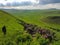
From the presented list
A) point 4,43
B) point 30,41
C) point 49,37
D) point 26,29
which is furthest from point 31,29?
point 4,43

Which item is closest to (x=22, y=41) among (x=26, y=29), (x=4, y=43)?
(x=4, y=43)

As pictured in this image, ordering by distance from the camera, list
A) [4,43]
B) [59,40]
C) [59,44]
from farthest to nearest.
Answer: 1. [59,40]
2. [59,44]
3. [4,43]

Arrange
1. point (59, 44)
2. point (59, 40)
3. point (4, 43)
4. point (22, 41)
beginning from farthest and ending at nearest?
point (59, 40)
point (59, 44)
point (22, 41)
point (4, 43)

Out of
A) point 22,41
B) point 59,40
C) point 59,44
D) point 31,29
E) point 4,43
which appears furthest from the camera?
point 31,29

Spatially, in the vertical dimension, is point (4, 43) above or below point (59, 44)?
above

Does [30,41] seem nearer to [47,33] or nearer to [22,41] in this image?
[22,41]

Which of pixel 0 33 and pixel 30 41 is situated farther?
pixel 0 33

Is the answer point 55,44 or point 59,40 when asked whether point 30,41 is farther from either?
point 59,40

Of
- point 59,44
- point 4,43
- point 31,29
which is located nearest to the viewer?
point 4,43

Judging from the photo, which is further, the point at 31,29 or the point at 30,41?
the point at 31,29
